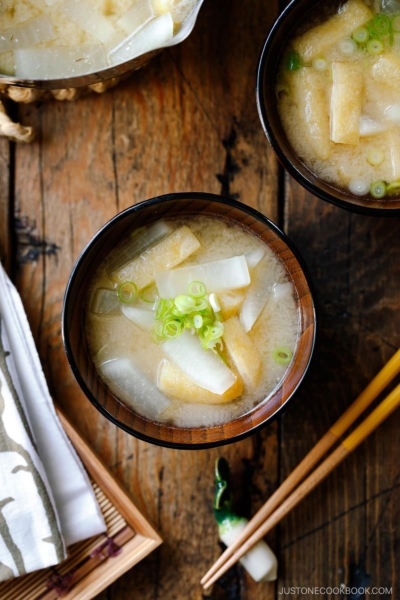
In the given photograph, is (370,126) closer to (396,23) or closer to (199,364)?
(396,23)

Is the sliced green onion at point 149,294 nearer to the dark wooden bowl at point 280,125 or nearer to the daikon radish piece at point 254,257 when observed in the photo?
the daikon radish piece at point 254,257

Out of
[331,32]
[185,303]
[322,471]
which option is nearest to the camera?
[185,303]

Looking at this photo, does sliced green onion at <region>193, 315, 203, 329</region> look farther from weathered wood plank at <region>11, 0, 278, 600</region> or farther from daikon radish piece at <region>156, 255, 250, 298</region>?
weathered wood plank at <region>11, 0, 278, 600</region>

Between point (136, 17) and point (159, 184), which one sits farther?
point (159, 184)

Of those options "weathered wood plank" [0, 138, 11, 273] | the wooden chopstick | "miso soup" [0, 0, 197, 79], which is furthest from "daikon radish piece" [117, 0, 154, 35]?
the wooden chopstick

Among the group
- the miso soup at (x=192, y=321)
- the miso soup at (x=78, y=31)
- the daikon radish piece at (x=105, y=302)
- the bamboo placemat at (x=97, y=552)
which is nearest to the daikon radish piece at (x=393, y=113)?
the miso soup at (x=192, y=321)

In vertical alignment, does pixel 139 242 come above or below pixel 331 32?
below

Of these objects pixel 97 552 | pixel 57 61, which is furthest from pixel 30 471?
pixel 57 61
